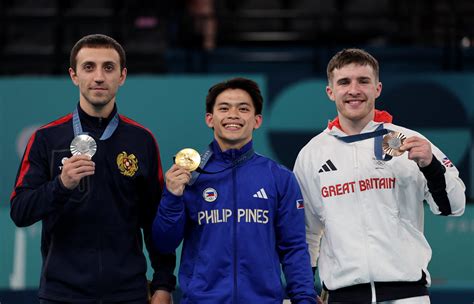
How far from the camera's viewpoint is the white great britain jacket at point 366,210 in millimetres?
4410

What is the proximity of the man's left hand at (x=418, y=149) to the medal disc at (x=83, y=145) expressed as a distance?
1.53m

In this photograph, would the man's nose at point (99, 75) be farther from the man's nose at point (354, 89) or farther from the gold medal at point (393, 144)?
the gold medal at point (393, 144)

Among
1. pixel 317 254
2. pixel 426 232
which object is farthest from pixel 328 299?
pixel 426 232

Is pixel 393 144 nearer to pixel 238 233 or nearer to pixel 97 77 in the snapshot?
pixel 238 233

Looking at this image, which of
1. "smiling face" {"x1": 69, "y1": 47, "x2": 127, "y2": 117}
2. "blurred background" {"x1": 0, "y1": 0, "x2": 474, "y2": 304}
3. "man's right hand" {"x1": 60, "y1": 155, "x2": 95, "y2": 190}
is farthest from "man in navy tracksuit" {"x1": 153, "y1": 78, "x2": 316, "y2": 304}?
"blurred background" {"x1": 0, "y1": 0, "x2": 474, "y2": 304}

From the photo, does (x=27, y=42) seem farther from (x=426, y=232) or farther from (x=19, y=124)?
(x=426, y=232)

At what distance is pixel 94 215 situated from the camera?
14.0ft

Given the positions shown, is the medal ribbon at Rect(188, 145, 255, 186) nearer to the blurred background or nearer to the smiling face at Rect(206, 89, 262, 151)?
the smiling face at Rect(206, 89, 262, 151)

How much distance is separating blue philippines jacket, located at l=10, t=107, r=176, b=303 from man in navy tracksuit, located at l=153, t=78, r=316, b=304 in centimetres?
18

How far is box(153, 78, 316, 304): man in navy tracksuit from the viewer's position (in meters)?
4.20

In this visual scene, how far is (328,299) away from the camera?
15.0 ft

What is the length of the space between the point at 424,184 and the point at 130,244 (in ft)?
5.18

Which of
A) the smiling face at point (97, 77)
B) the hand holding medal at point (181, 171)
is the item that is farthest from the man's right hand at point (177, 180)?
the smiling face at point (97, 77)

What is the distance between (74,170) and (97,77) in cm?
59
